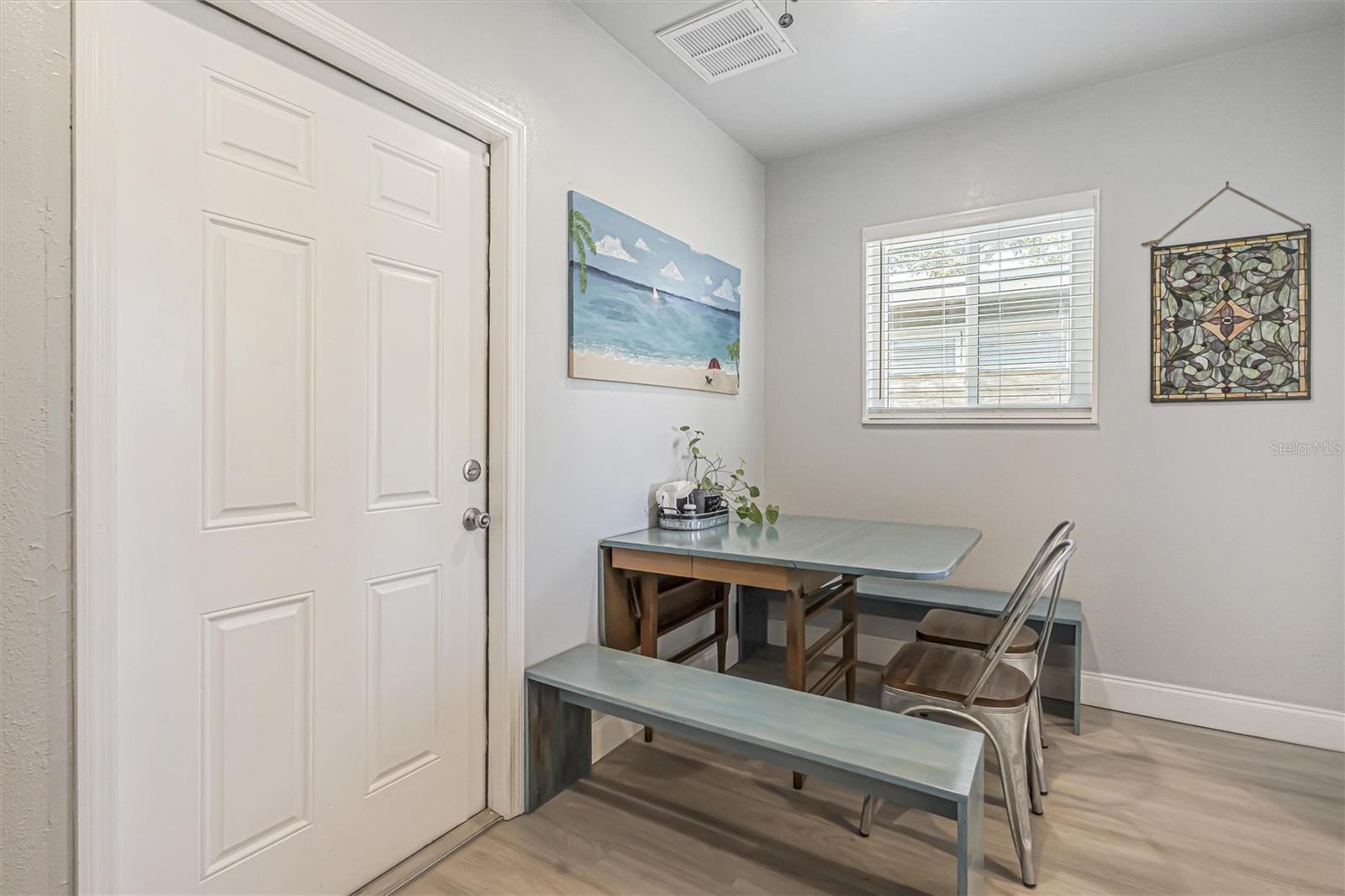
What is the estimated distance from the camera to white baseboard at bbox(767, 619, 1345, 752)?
2.44m

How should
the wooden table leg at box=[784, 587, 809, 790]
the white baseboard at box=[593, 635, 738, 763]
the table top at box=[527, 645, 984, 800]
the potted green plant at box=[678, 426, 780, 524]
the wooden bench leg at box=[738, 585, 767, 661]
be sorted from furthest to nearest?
the wooden bench leg at box=[738, 585, 767, 661] → the potted green plant at box=[678, 426, 780, 524] → the white baseboard at box=[593, 635, 738, 763] → the wooden table leg at box=[784, 587, 809, 790] → the table top at box=[527, 645, 984, 800]

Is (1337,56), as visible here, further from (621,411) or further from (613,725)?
(613,725)

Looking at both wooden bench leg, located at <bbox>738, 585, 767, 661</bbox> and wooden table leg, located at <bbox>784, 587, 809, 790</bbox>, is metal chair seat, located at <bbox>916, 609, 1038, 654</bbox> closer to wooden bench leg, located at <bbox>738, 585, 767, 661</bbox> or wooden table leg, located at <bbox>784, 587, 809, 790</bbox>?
wooden table leg, located at <bbox>784, 587, 809, 790</bbox>

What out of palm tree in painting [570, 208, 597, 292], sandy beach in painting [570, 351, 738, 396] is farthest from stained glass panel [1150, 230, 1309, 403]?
palm tree in painting [570, 208, 597, 292]

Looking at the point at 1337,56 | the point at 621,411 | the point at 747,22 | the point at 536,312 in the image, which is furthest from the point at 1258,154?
the point at 536,312

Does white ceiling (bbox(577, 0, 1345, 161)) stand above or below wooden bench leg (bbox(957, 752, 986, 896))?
above

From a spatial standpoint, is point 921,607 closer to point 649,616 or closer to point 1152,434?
point 1152,434

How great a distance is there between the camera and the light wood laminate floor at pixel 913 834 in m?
1.73

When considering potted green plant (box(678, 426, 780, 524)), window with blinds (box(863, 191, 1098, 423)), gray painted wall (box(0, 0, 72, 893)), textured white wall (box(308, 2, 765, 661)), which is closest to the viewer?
gray painted wall (box(0, 0, 72, 893))

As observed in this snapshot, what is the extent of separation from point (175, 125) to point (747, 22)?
5.66 feet

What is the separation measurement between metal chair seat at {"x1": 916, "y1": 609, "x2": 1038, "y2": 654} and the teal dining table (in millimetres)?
299

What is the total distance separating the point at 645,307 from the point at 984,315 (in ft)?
5.39

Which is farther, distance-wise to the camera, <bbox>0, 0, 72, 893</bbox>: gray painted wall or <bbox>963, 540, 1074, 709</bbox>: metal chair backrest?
<bbox>963, 540, 1074, 709</bbox>: metal chair backrest

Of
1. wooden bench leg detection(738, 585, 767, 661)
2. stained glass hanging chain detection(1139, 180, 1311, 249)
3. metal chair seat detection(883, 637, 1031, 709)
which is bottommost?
wooden bench leg detection(738, 585, 767, 661)
